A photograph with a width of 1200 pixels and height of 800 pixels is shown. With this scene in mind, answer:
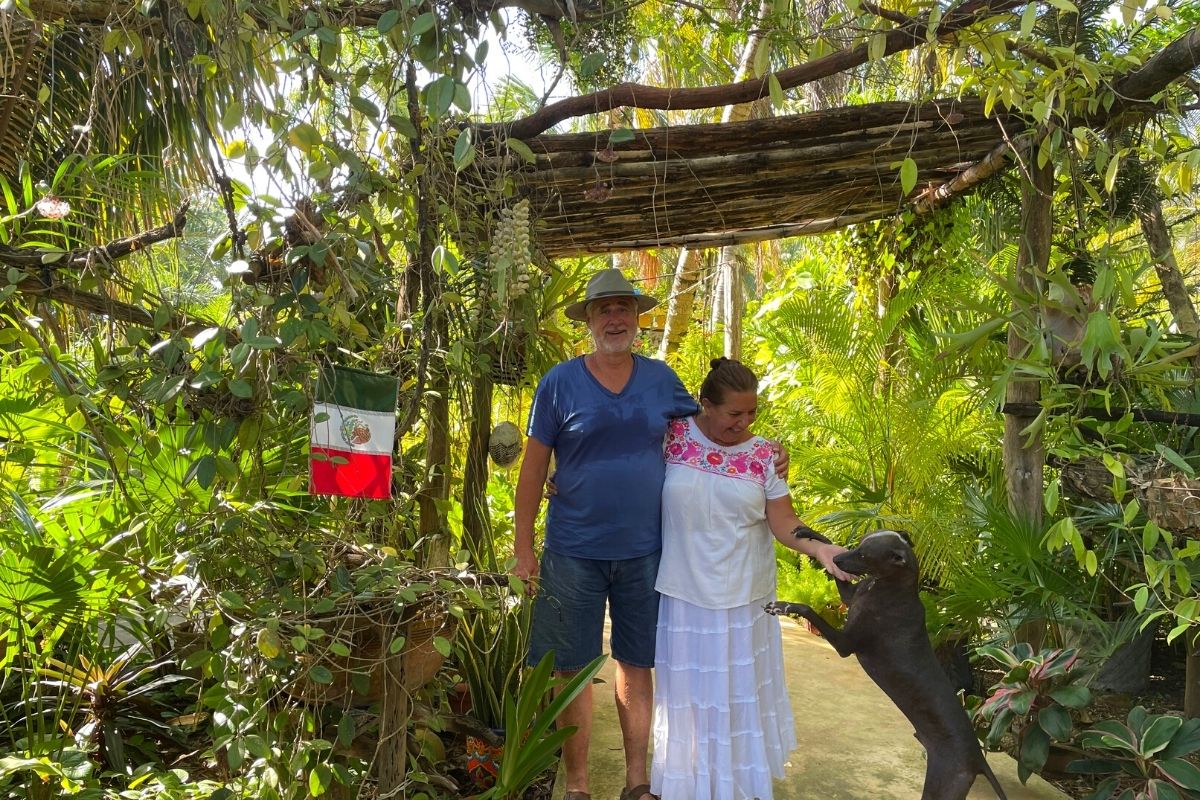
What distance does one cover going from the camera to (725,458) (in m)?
2.88

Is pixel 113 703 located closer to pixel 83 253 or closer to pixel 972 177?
pixel 83 253

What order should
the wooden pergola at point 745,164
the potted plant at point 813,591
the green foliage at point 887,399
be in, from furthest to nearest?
the potted plant at point 813,591, the green foliage at point 887,399, the wooden pergola at point 745,164

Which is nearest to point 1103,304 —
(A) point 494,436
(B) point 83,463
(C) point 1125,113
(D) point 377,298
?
(C) point 1125,113

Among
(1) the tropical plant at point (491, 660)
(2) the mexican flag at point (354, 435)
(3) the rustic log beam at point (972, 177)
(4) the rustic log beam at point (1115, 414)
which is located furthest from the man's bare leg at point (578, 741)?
(3) the rustic log beam at point (972, 177)

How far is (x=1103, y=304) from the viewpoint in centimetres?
232

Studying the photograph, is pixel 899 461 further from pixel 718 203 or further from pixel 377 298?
pixel 377 298

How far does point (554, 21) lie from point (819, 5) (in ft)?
28.8

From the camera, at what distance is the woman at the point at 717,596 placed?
2.81 m

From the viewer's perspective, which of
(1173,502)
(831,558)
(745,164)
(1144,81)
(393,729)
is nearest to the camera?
(1173,502)

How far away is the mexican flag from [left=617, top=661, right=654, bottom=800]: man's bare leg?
1.27 meters

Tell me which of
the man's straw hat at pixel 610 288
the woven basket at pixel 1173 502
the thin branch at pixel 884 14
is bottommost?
the woven basket at pixel 1173 502

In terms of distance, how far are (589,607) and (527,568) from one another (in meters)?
0.26

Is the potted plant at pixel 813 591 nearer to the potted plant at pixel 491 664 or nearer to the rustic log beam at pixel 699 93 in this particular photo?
the potted plant at pixel 491 664

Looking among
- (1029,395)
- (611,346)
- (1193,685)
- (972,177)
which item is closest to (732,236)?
(972,177)
